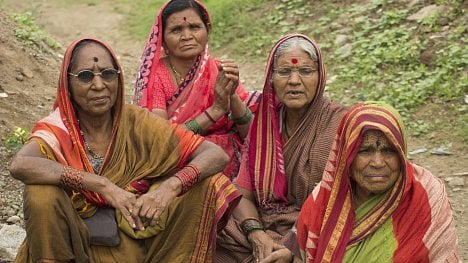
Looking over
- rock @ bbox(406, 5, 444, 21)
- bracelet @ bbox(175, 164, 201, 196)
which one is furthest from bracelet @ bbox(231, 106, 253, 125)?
rock @ bbox(406, 5, 444, 21)

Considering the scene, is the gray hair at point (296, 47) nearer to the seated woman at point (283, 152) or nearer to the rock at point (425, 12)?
the seated woman at point (283, 152)

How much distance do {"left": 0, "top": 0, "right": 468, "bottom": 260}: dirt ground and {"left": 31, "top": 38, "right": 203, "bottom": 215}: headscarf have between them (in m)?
1.54

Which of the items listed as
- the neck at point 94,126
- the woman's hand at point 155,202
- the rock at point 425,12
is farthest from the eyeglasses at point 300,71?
→ the rock at point 425,12

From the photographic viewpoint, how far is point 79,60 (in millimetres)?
4691

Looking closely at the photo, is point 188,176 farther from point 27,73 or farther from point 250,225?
point 27,73

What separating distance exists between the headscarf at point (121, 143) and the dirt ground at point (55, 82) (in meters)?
1.54

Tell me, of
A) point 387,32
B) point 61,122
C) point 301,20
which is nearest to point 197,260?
point 61,122

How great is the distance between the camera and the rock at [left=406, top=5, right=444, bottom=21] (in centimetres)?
906

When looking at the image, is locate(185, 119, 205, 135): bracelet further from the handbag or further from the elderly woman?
the handbag

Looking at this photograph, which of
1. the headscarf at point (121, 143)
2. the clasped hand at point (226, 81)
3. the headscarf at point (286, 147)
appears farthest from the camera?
the clasped hand at point (226, 81)

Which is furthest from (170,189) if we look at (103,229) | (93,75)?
(93,75)

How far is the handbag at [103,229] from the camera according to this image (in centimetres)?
455

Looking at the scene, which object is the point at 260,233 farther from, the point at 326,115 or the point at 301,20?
the point at 301,20

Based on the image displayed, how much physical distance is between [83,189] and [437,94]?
4.34 m
